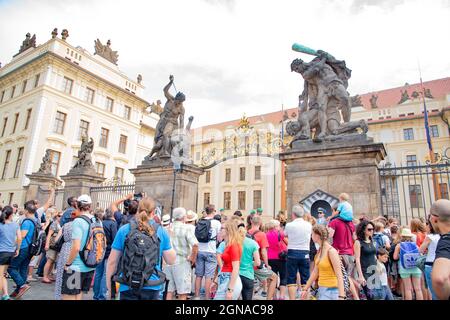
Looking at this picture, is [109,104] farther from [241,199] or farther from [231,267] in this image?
[231,267]

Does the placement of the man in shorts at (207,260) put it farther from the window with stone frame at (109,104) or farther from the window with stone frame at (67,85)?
the window with stone frame at (109,104)

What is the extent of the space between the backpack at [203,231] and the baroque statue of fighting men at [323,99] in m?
4.32

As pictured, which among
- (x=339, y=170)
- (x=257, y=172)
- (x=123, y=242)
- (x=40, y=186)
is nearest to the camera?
(x=123, y=242)

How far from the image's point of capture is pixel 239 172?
4309 cm

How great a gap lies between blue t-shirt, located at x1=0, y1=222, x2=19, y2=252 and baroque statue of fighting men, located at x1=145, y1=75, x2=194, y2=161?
6388 millimetres

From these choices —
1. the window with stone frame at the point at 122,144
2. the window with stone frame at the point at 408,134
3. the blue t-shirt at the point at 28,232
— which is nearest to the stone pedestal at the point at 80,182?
the blue t-shirt at the point at 28,232

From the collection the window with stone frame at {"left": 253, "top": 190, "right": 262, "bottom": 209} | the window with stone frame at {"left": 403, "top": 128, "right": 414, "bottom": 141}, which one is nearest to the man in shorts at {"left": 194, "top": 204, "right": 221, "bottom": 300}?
the window with stone frame at {"left": 253, "top": 190, "right": 262, "bottom": 209}

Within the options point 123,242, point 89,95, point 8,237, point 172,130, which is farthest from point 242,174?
point 123,242

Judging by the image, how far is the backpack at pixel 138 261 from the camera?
2.96 metres

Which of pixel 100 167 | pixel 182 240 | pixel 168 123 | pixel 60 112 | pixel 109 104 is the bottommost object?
pixel 182 240

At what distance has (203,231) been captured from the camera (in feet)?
19.4

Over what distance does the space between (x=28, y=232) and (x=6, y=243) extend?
0.56m

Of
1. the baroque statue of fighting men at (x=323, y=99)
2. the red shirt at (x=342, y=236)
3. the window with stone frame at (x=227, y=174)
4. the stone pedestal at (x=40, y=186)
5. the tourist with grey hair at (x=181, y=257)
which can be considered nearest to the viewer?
the tourist with grey hair at (x=181, y=257)
